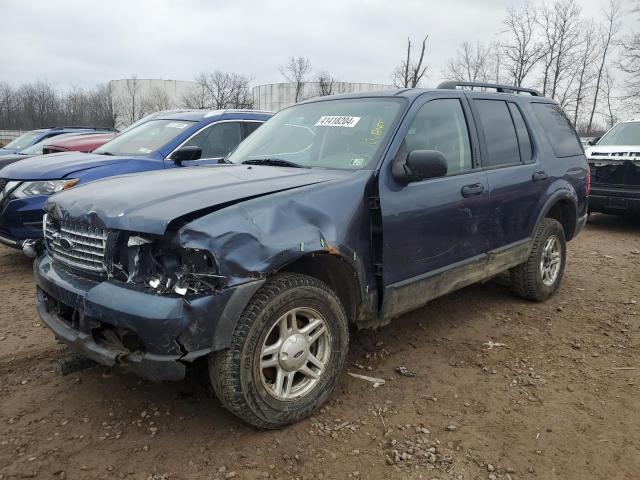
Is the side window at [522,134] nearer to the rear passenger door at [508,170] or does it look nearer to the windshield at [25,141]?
the rear passenger door at [508,170]

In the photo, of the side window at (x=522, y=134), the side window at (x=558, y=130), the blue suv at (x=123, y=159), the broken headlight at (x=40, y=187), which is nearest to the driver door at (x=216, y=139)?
the blue suv at (x=123, y=159)

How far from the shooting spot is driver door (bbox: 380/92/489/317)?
10.5ft

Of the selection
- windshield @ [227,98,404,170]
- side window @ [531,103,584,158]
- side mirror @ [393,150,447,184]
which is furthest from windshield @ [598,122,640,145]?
side mirror @ [393,150,447,184]

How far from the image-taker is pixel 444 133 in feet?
12.4

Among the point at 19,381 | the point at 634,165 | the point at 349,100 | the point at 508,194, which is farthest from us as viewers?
the point at 634,165

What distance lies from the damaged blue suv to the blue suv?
188cm

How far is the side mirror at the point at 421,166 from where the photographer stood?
310cm

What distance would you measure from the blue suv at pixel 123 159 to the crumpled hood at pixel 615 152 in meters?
5.98

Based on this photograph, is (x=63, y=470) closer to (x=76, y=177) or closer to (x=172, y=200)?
(x=172, y=200)

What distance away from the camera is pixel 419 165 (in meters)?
3.10

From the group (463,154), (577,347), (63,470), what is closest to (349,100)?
(463,154)

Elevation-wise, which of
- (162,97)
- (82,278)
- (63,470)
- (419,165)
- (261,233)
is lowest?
(63,470)

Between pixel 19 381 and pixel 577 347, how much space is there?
4010 millimetres

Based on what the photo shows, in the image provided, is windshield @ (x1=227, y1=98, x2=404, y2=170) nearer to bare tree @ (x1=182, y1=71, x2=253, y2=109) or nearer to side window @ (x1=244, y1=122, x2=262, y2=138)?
side window @ (x1=244, y1=122, x2=262, y2=138)
